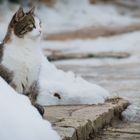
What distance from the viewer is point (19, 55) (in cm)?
443

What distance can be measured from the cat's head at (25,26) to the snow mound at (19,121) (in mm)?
650

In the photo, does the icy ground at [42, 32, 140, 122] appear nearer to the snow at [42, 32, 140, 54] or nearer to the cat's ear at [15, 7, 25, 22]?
the snow at [42, 32, 140, 54]

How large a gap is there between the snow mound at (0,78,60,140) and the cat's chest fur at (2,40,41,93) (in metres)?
0.46

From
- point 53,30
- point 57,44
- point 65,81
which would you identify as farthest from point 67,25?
point 65,81

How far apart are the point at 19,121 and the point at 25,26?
1.10m

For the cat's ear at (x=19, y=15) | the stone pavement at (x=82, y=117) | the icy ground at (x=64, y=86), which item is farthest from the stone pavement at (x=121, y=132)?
the cat's ear at (x=19, y=15)

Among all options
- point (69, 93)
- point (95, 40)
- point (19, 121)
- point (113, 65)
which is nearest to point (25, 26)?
point (19, 121)

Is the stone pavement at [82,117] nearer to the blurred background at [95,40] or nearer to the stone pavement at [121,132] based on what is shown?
the stone pavement at [121,132]

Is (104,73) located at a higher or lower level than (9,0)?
higher

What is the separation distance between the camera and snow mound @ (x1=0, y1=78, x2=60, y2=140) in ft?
11.5

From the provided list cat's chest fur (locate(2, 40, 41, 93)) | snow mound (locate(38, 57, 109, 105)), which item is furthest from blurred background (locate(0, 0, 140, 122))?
cat's chest fur (locate(2, 40, 41, 93))

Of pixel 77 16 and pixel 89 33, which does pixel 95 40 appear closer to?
pixel 89 33

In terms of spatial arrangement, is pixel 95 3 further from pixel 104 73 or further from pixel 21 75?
pixel 21 75

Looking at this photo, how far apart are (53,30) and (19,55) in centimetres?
1481
